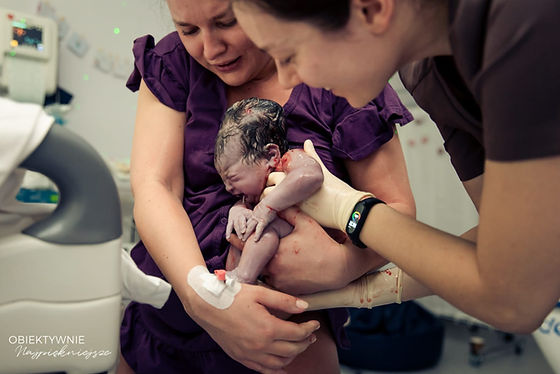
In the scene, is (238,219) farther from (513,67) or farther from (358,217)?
(513,67)

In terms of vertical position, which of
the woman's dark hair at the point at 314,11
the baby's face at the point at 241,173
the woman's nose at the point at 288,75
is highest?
the woman's dark hair at the point at 314,11

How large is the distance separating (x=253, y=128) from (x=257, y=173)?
111 mm

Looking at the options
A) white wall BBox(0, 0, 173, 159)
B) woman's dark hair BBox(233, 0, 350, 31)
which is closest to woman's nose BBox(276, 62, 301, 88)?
woman's dark hair BBox(233, 0, 350, 31)

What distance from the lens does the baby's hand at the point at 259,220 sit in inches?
44.7

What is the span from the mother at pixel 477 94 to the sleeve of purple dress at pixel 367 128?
10.1 inches

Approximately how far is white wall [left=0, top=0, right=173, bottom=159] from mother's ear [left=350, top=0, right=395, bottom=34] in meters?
2.11

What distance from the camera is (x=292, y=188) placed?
1.12 metres

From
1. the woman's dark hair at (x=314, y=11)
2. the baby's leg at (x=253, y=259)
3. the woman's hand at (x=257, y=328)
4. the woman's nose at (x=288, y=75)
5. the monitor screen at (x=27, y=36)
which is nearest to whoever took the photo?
the woman's dark hair at (x=314, y=11)

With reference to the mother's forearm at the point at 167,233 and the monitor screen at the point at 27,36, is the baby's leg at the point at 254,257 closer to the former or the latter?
the mother's forearm at the point at 167,233

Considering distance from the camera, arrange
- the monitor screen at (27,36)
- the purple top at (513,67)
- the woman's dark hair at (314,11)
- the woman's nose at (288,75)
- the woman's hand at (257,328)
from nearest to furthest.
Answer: the purple top at (513,67)
the woman's dark hair at (314,11)
the woman's nose at (288,75)
the woman's hand at (257,328)
the monitor screen at (27,36)

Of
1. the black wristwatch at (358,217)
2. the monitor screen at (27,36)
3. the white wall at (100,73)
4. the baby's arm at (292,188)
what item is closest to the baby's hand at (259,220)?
the baby's arm at (292,188)

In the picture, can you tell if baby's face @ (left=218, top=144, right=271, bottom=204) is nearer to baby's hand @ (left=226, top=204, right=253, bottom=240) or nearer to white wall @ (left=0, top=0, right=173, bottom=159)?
baby's hand @ (left=226, top=204, right=253, bottom=240)

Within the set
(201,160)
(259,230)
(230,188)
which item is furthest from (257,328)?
(201,160)

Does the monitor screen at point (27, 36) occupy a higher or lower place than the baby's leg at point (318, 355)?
higher
